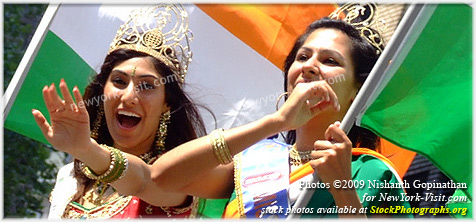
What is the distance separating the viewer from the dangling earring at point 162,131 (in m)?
5.36

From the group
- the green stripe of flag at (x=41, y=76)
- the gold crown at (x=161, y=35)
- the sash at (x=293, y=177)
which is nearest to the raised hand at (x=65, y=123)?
the sash at (x=293, y=177)

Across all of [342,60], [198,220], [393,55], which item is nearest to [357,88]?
[342,60]

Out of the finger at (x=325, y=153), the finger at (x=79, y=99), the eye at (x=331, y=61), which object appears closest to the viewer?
the finger at (x=325, y=153)

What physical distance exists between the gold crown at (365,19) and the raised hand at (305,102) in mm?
531

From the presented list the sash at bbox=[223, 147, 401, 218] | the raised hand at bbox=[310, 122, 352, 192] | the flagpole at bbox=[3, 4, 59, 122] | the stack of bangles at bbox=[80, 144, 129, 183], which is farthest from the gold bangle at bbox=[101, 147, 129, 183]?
the flagpole at bbox=[3, 4, 59, 122]

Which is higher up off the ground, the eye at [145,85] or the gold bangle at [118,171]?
the eye at [145,85]

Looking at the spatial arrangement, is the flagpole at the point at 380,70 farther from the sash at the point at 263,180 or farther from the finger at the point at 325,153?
the sash at the point at 263,180

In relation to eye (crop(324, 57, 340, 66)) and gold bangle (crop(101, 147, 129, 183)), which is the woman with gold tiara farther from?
eye (crop(324, 57, 340, 66))

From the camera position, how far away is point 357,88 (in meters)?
4.75

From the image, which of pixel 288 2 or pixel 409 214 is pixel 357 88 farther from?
pixel 288 2

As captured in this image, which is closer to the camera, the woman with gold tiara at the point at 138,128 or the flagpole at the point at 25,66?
the woman with gold tiara at the point at 138,128

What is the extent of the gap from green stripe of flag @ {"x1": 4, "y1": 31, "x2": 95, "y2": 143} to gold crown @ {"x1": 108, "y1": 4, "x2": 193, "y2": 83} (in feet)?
1.58

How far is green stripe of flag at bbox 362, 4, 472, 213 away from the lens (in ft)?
14.4

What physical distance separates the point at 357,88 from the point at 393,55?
16.2 inches
